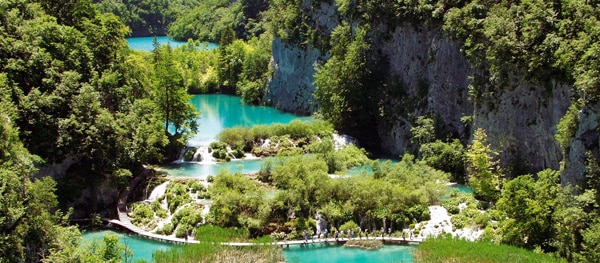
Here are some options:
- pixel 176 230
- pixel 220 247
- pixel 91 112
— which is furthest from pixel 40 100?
pixel 220 247

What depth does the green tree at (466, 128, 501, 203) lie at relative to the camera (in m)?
45.3

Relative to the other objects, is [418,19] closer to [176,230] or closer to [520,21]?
[520,21]

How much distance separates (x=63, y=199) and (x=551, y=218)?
30.4m

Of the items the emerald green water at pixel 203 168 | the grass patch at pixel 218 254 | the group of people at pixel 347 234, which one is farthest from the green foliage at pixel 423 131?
the grass patch at pixel 218 254

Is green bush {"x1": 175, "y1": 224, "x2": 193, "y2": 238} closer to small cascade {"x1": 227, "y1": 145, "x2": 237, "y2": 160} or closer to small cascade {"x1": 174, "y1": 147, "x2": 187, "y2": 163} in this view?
small cascade {"x1": 174, "y1": 147, "x2": 187, "y2": 163}

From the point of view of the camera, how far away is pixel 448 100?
186 ft

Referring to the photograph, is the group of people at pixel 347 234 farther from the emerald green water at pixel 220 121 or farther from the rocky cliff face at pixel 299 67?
the rocky cliff face at pixel 299 67

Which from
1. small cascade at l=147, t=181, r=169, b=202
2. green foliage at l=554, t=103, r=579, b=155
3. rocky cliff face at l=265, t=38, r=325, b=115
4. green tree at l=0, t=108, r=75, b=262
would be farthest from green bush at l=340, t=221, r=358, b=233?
rocky cliff face at l=265, t=38, r=325, b=115

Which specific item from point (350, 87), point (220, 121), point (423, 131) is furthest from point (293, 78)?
point (423, 131)

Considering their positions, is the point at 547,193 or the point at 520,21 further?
the point at 520,21

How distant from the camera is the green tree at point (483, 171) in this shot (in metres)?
45.3

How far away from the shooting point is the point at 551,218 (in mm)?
37562

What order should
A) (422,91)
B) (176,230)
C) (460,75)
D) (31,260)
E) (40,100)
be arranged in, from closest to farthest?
1. (31,260)
2. (176,230)
3. (40,100)
4. (460,75)
5. (422,91)

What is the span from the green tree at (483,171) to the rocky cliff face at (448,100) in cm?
96
